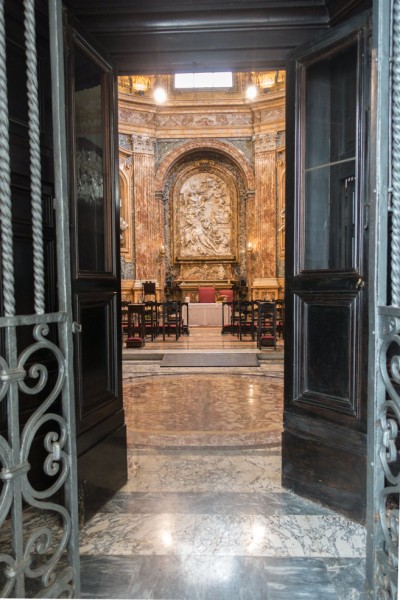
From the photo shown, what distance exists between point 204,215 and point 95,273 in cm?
1180

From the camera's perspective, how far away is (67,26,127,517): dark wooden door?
7.28 feet

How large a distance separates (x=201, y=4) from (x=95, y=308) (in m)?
1.84

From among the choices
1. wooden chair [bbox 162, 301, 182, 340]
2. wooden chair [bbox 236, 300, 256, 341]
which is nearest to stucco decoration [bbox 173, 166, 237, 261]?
wooden chair [bbox 236, 300, 256, 341]

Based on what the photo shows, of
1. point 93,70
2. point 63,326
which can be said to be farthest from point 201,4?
point 63,326

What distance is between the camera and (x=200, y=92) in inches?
527

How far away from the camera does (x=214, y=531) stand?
2.07m

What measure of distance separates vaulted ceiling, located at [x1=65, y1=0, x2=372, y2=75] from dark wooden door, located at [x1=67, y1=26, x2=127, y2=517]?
25 cm

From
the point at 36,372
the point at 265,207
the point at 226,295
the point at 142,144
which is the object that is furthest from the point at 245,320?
the point at 36,372

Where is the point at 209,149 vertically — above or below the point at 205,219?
above

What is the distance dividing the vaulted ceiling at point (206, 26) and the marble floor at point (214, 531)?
8.64 ft

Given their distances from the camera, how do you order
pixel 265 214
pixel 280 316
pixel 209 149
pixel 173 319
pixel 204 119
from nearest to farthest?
pixel 280 316, pixel 173 319, pixel 265 214, pixel 204 119, pixel 209 149

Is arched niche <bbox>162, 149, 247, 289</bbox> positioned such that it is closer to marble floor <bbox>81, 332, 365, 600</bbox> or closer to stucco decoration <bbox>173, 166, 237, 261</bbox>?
stucco decoration <bbox>173, 166, 237, 261</bbox>

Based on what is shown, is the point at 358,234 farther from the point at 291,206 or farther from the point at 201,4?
the point at 201,4

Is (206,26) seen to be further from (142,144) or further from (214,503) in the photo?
(142,144)
